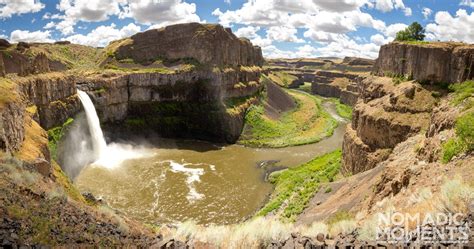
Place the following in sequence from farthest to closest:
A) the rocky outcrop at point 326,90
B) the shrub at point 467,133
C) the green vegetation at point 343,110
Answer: the rocky outcrop at point 326,90 → the green vegetation at point 343,110 → the shrub at point 467,133

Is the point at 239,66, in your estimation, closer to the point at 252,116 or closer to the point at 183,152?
the point at 252,116

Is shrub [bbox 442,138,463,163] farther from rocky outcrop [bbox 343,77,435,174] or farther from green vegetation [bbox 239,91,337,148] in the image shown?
green vegetation [bbox 239,91,337,148]

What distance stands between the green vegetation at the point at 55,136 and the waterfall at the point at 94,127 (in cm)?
456

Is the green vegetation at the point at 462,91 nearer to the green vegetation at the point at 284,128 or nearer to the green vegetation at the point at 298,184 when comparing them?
the green vegetation at the point at 298,184

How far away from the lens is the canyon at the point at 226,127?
12.0 metres

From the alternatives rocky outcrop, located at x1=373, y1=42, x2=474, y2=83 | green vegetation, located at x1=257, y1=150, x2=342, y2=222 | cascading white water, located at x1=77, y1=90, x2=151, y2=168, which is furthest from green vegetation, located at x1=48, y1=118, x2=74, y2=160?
rocky outcrop, located at x1=373, y1=42, x2=474, y2=83

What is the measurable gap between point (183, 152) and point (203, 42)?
73.0ft

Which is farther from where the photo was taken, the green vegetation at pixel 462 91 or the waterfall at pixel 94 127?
the waterfall at pixel 94 127

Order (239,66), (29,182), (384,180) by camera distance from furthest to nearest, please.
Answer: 1. (239,66)
2. (384,180)
3. (29,182)

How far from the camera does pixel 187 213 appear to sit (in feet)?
105

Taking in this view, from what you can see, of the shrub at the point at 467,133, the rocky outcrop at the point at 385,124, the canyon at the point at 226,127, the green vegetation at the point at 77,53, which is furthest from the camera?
the green vegetation at the point at 77,53

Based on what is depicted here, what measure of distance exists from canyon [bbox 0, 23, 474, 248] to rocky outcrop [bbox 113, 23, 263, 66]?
0.24m

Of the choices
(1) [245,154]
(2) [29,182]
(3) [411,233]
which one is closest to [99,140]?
(1) [245,154]

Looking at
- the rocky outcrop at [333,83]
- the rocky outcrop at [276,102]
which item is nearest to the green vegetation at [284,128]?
the rocky outcrop at [276,102]
